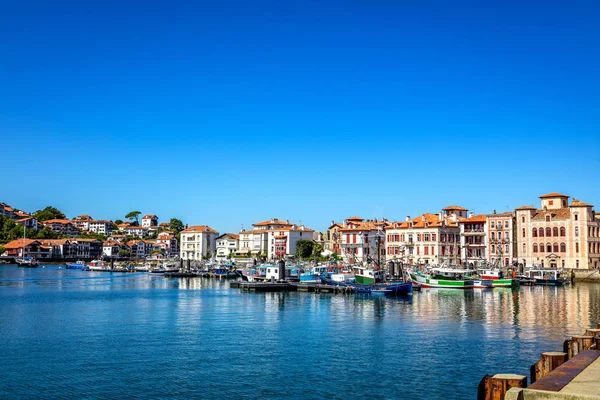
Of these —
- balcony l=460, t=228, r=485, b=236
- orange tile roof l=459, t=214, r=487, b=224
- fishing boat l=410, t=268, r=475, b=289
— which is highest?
orange tile roof l=459, t=214, r=487, b=224

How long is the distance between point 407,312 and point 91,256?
15978cm

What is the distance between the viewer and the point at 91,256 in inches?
7357

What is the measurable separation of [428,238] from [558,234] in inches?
881

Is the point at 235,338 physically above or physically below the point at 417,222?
below

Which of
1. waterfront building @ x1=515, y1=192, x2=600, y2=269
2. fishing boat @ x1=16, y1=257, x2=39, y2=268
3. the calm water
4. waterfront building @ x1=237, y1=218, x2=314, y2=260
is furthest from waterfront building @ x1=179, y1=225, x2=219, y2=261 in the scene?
the calm water

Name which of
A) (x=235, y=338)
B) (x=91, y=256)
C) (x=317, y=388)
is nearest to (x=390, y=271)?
(x=235, y=338)

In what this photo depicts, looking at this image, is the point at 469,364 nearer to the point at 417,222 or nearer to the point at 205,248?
the point at 417,222

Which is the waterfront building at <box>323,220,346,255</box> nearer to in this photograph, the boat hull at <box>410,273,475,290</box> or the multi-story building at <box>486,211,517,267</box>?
the multi-story building at <box>486,211,517,267</box>

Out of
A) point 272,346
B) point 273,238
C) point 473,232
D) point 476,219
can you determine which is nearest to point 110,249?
point 273,238

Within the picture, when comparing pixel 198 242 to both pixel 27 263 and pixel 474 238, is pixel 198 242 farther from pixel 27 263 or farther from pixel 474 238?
pixel 474 238

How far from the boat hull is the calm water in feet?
53.2

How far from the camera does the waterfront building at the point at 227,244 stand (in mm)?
155750

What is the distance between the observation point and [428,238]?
103188 millimetres

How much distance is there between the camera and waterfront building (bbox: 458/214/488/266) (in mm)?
98500
